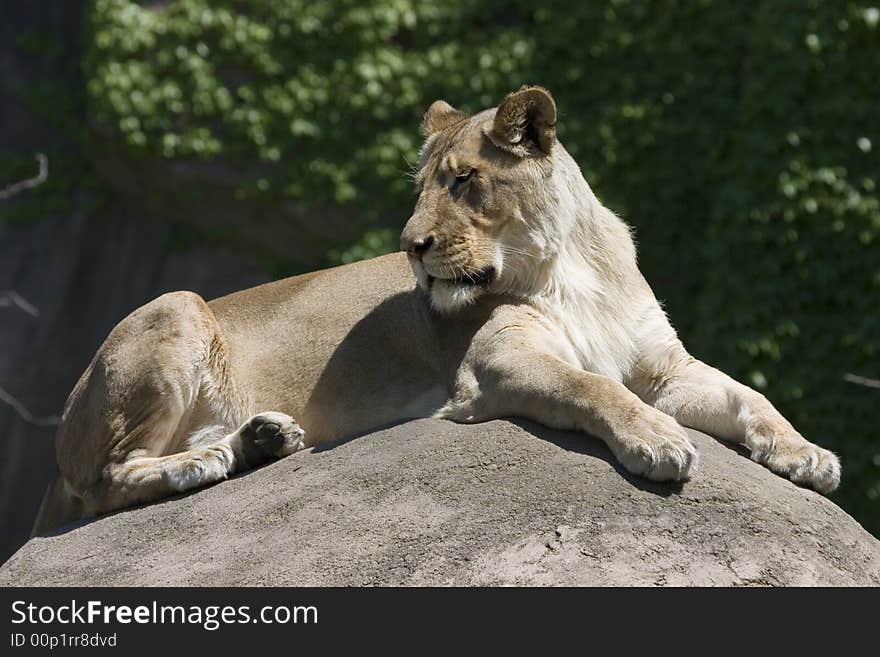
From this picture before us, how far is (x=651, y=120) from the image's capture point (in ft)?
37.1

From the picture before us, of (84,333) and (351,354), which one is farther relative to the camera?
(84,333)

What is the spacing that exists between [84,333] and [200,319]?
7.50m

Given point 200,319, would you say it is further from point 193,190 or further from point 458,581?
point 193,190

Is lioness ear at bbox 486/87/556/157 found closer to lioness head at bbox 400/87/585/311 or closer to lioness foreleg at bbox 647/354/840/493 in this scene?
lioness head at bbox 400/87/585/311

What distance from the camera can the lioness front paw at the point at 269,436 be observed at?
5.79 meters

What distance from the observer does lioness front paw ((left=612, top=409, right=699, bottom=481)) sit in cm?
469

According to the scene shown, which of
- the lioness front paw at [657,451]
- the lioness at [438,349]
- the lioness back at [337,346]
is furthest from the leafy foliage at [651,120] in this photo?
the lioness front paw at [657,451]

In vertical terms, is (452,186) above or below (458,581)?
above

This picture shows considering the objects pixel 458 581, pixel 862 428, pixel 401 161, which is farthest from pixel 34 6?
pixel 458 581

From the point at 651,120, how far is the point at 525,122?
19.0 ft

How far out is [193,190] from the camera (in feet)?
40.6

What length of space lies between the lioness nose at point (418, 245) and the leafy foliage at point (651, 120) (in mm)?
5289

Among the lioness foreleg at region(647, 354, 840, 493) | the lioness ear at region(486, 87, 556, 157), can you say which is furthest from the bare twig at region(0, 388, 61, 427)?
the lioness foreleg at region(647, 354, 840, 493)

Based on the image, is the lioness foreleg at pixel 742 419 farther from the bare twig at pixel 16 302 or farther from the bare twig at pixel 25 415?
the bare twig at pixel 25 415
